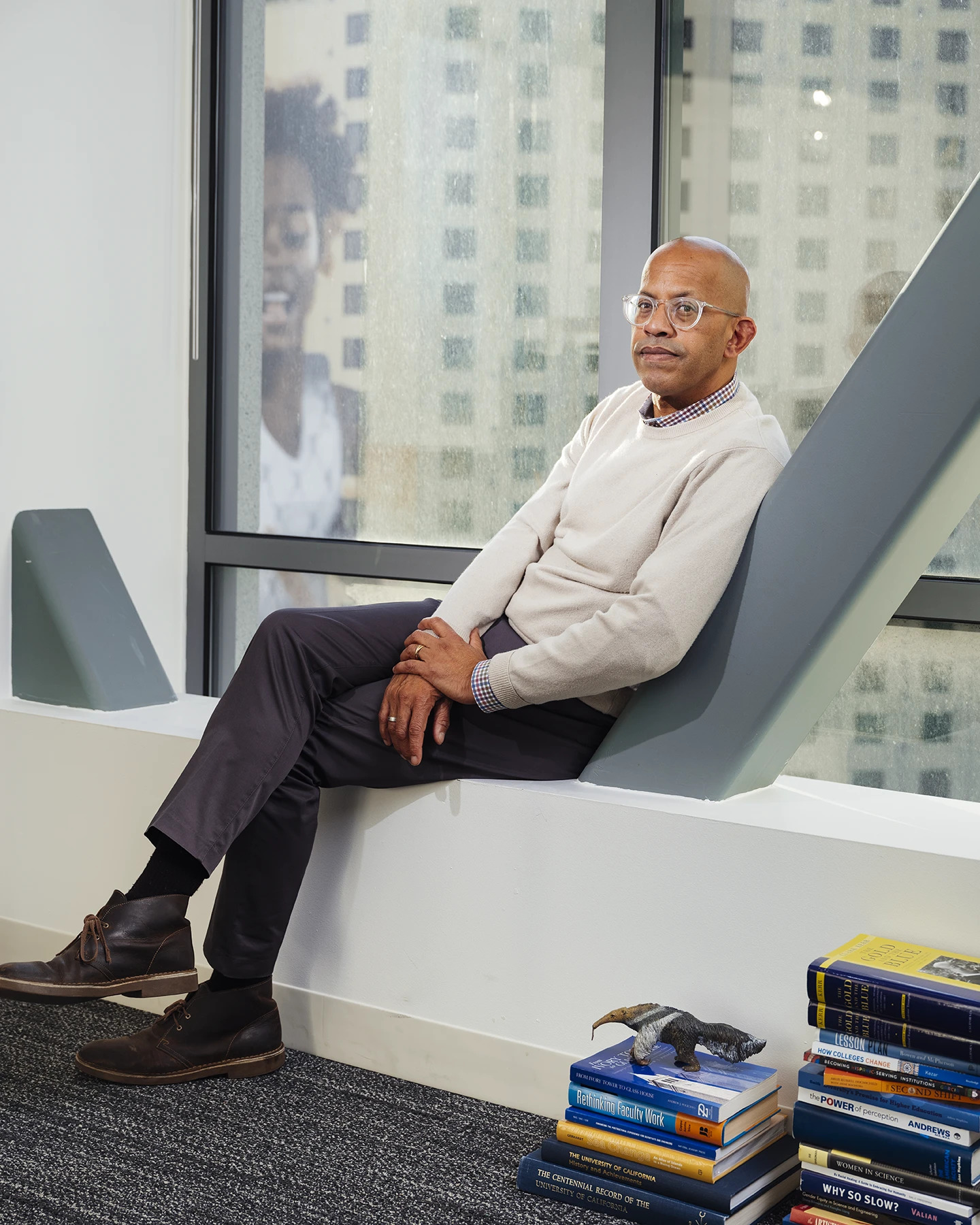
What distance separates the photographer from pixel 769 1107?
76.3 inches

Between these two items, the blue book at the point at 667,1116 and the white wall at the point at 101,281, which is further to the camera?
the white wall at the point at 101,281

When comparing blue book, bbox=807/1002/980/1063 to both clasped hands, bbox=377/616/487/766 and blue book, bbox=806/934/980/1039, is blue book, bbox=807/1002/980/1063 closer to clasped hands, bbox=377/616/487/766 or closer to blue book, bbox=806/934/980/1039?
blue book, bbox=806/934/980/1039

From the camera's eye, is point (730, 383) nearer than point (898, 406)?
No

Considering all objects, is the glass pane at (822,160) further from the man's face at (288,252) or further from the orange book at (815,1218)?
the orange book at (815,1218)

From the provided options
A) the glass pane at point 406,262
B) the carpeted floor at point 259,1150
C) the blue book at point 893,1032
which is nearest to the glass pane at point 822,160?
the glass pane at point 406,262

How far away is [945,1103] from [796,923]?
13.9 inches

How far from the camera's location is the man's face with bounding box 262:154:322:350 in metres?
3.66

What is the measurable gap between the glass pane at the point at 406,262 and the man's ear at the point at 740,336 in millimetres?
896

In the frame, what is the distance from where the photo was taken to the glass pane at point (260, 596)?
3.61 metres

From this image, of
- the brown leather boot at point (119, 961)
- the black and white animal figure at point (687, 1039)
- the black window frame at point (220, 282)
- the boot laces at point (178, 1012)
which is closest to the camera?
the black and white animal figure at point (687, 1039)

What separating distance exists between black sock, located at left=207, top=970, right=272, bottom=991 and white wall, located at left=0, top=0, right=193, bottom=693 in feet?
3.98

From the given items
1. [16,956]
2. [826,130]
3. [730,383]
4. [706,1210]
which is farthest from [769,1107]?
[826,130]

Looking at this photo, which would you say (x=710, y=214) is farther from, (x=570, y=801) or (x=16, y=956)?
(x=16, y=956)

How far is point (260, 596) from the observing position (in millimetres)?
3795
